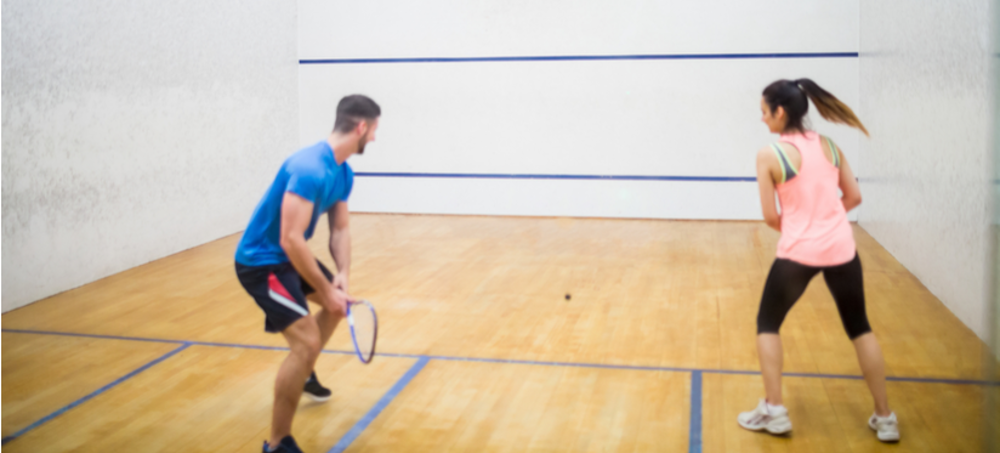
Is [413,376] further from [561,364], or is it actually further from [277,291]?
[277,291]

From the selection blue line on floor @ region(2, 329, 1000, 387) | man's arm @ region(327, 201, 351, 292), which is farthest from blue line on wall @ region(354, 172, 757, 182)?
man's arm @ region(327, 201, 351, 292)

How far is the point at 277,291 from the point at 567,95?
197 inches

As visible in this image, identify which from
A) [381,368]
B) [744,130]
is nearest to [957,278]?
[381,368]

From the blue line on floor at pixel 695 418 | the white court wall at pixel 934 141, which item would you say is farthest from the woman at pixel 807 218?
the white court wall at pixel 934 141

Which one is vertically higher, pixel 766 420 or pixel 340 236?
pixel 340 236

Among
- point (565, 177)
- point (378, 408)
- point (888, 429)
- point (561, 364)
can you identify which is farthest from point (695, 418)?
point (565, 177)

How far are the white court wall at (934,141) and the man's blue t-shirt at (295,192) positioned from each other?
2083 mm

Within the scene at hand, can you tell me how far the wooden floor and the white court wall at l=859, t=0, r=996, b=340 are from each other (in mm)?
196

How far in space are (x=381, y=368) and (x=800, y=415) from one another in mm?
1465

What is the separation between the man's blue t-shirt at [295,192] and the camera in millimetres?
1988

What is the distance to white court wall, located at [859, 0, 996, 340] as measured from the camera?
3.37 m

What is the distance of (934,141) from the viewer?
4098 mm

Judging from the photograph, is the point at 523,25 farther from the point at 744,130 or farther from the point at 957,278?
the point at 957,278

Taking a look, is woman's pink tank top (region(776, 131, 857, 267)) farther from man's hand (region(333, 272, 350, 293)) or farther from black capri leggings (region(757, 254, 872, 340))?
man's hand (region(333, 272, 350, 293))
